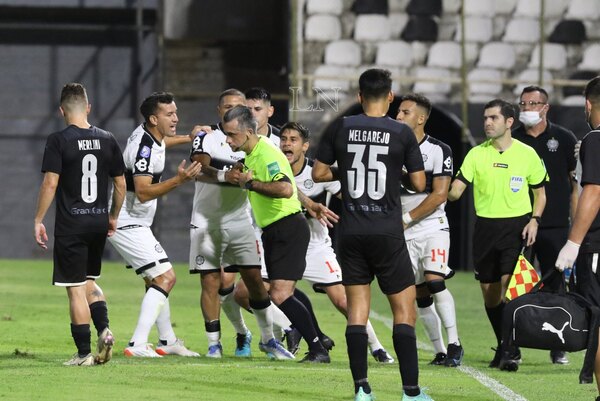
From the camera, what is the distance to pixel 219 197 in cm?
1177

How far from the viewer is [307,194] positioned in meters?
12.2

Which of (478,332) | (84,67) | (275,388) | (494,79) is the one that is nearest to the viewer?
(275,388)

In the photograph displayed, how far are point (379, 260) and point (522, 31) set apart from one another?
2003 cm

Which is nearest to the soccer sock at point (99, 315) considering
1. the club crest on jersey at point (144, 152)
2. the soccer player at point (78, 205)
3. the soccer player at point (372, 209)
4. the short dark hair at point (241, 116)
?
the soccer player at point (78, 205)

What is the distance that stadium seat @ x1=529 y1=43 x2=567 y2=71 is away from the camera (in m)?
28.1

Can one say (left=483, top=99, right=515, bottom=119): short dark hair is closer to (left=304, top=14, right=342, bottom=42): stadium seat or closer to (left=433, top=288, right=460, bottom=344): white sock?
(left=433, top=288, right=460, bottom=344): white sock

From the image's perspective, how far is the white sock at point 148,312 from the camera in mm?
11445

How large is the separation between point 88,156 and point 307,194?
241cm

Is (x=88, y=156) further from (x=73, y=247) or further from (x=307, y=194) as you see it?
(x=307, y=194)

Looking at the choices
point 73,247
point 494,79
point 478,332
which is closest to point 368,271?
point 73,247

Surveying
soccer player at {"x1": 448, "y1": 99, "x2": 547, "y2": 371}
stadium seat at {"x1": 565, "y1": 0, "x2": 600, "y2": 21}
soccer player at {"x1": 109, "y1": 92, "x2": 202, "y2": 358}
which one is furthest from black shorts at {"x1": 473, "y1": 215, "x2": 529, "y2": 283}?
stadium seat at {"x1": 565, "y1": 0, "x2": 600, "y2": 21}

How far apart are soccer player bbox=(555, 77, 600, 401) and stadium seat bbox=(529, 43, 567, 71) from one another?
19778mm

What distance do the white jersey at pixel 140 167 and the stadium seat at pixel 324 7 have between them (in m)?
16.3

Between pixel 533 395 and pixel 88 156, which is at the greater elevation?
pixel 88 156
